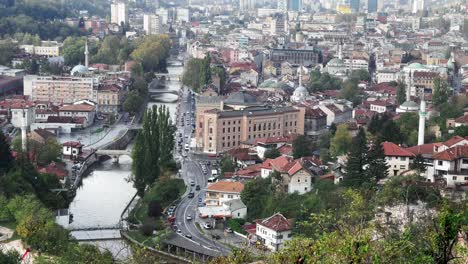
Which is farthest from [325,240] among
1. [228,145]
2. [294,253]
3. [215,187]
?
[228,145]

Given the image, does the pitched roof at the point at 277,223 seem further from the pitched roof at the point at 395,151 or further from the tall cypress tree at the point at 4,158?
the tall cypress tree at the point at 4,158

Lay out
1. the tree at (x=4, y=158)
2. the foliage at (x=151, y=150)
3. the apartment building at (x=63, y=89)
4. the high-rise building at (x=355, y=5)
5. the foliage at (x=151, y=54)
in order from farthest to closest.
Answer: the high-rise building at (x=355, y=5)
the foliage at (x=151, y=54)
the apartment building at (x=63, y=89)
the foliage at (x=151, y=150)
the tree at (x=4, y=158)

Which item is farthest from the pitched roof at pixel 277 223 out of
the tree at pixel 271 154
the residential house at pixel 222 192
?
the tree at pixel 271 154

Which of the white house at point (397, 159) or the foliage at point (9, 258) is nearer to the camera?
the foliage at point (9, 258)

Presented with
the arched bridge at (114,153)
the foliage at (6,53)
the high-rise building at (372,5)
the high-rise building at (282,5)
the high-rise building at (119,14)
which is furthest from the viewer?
the high-rise building at (282,5)

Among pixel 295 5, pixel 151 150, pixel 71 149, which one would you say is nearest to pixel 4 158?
pixel 151 150

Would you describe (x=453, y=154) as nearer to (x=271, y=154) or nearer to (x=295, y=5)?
(x=271, y=154)

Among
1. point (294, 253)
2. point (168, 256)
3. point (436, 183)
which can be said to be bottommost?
point (168, 256)

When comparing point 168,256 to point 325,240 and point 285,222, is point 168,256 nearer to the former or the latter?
point 285,222
